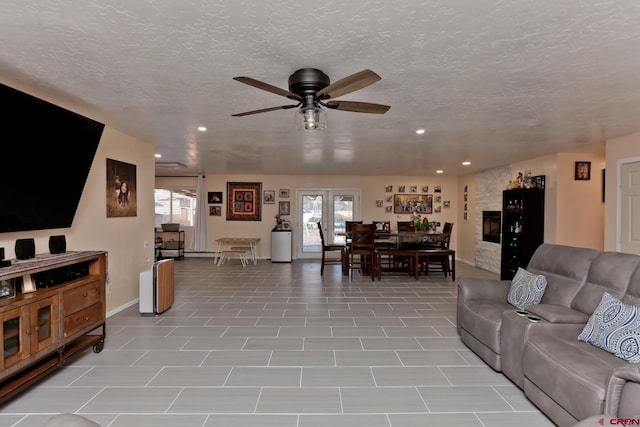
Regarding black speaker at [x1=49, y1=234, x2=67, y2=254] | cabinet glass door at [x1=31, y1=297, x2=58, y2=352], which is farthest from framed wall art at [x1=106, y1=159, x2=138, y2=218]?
cabinet glass door at [x1=31, y1=297, x2=58, y2=352]

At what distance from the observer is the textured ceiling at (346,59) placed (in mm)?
1784

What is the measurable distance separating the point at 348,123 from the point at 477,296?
2365mm

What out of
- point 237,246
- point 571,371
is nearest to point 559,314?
point 571,371

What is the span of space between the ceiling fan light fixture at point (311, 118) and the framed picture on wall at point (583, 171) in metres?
5.50

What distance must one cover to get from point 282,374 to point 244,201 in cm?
730

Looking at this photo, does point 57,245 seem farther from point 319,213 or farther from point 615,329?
point 319,213

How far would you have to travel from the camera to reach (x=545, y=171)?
6.18m

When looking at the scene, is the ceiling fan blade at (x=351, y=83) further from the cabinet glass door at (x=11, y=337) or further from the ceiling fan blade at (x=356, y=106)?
the cabinet glass door at (x=11, y=337)

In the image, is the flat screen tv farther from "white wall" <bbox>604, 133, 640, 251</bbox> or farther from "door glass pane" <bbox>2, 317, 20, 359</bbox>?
"white wall" <bbox>604, 133, 640, 251</bbox>

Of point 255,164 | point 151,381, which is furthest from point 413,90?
point 255,164

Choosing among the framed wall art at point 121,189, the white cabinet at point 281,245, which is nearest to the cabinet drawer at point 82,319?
the framed wall art at point 121,189

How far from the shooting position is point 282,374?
2859 mm

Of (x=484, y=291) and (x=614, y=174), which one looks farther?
(x=614, y=174)

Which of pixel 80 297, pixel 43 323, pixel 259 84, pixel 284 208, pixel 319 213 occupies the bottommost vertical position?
pixel 43 323
